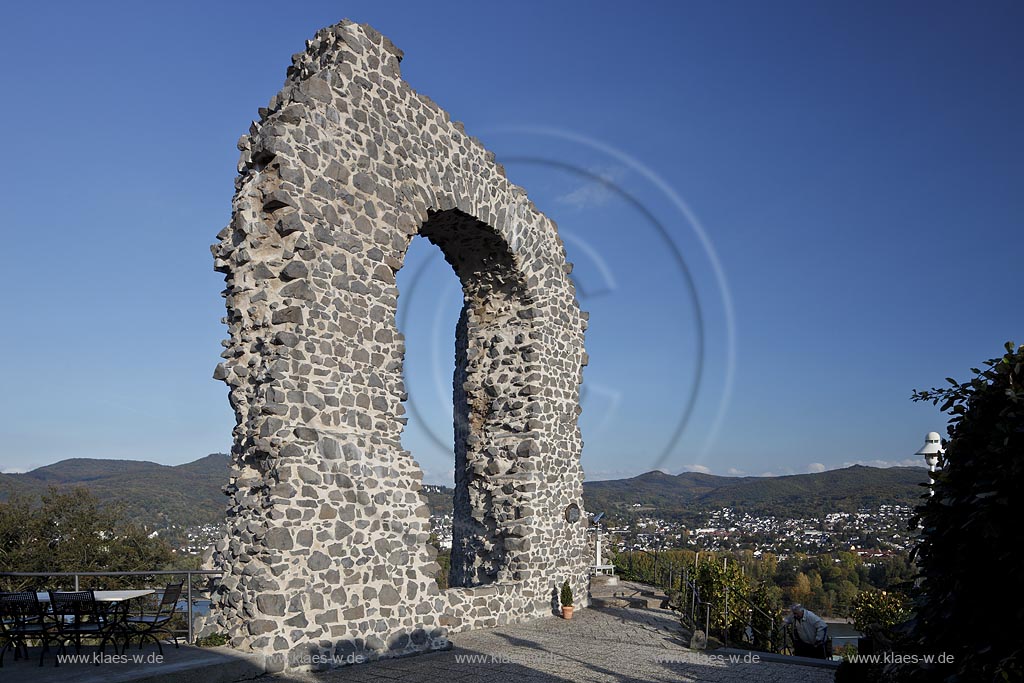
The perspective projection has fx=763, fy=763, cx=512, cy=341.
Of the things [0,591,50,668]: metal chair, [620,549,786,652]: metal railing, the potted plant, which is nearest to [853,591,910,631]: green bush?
[620,549,786,652]: metal railing

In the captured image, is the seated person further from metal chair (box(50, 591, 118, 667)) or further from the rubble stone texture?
metal chair (box(50, 591, 118, 667))

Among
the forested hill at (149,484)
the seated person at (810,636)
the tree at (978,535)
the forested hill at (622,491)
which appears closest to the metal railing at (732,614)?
the seated person at (810,636)

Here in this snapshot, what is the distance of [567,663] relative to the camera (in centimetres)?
817

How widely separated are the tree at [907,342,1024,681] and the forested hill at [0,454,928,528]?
891 inches

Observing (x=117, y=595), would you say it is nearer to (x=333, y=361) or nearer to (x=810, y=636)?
(x=333, y=361)

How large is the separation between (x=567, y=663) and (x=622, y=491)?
38044 mm

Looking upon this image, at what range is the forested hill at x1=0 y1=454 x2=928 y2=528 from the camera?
33125 millimetres

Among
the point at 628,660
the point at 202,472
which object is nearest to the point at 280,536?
the point at 628,660

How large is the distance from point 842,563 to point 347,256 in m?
21.5

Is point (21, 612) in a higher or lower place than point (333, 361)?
lower

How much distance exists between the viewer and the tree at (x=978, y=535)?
4.12 meters

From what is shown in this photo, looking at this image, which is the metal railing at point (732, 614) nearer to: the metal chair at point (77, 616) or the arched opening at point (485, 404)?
the arched opening at point (485, 404)

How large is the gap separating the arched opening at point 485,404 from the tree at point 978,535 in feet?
25.3

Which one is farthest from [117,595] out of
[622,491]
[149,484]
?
[622,491]
